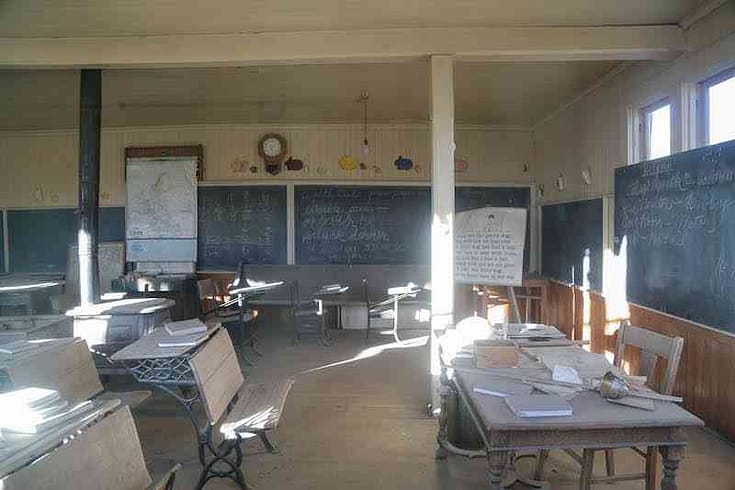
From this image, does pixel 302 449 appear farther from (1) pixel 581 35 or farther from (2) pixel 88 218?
(1) pixel 581 35

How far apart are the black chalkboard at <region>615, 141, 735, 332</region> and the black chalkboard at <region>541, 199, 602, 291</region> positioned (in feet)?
1.60

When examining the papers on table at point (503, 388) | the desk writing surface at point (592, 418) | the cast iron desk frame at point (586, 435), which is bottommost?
the cast iron desk frame at point (586, 435)

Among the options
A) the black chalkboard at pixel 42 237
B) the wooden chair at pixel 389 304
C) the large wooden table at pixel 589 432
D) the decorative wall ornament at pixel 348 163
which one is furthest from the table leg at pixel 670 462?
the black chalkboard at pixel 42 237

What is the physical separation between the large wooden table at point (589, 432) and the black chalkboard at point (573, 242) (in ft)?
10.5

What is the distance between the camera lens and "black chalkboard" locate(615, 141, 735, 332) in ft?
10.4

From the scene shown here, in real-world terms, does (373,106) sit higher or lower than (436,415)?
higher

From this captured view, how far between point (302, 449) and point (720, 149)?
3273mm

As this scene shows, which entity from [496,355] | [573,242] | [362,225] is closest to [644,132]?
[573,242]

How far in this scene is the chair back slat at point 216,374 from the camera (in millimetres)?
2510

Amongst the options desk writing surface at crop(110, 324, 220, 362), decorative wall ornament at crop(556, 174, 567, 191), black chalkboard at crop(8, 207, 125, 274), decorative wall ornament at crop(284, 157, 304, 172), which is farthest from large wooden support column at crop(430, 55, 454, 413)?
black chalkboard at crop(8, 207, 125, 274)

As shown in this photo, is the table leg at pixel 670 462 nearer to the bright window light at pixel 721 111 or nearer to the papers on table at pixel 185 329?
the bright window light at pixel 721 111

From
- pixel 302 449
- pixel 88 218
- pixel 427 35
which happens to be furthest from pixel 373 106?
pixel 302 449

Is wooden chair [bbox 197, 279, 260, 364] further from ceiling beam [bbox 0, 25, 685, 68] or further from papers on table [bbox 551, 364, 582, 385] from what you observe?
papers on table [bbox 551, 364, 582, 385]

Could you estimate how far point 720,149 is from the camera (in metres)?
3.20
